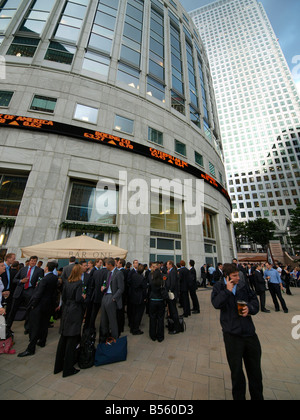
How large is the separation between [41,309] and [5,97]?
1530 centimetres

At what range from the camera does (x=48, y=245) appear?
650 cm

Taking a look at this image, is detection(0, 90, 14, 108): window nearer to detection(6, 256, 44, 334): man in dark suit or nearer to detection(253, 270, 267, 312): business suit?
detection(6, 256, 44, 334): man in dark suit

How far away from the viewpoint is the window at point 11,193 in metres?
10.5

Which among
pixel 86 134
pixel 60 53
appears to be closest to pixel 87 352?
pixel 86 134

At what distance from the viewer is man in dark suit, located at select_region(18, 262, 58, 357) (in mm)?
4258

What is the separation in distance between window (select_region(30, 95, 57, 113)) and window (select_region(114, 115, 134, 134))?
4.67 m

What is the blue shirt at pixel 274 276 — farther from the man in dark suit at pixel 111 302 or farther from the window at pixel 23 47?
the window at pixel 23 47

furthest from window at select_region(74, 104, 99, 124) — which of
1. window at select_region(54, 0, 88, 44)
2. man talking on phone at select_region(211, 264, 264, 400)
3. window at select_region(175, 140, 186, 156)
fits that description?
man talking on phone at select_region(211, 264, 264, 400)

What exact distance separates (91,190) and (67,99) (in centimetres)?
723

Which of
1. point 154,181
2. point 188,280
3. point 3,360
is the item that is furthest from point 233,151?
point 3,360

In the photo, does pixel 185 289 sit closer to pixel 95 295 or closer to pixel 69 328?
pixel 95 295

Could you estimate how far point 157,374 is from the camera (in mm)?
3438

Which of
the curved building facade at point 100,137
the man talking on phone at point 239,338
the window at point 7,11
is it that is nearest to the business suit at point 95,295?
the man talking on phone at point 239,338

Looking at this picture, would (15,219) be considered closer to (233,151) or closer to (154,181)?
(154,181)
